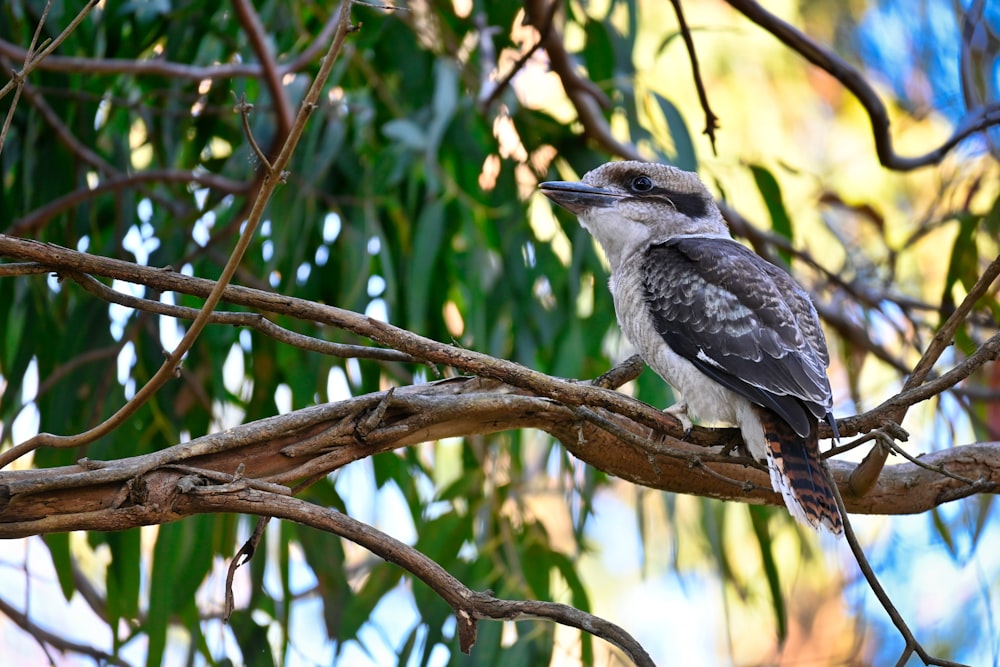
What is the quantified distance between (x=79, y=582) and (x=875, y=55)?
14.5 ft

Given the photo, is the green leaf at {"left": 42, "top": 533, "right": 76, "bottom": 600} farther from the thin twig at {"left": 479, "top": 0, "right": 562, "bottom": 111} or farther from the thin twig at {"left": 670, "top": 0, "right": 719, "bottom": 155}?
the thin twig at {"left": 670, "top": 0, "right": 719, "bottom": 155}

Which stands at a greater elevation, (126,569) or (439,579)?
(126,569)

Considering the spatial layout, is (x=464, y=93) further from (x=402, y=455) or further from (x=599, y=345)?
(x=402, y=455)

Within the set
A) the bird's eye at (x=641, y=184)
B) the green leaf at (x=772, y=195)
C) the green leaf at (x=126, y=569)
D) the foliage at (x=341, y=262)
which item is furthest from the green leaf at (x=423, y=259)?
the green leaf at (x=772, y=195)

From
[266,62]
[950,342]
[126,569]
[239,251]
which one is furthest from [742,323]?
[126,569]

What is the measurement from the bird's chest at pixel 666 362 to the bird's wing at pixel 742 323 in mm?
16

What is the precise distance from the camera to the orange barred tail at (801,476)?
64.2 inches

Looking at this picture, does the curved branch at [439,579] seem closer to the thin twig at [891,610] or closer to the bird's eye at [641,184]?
the thin twig at [891,610]

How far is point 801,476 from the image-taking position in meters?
1.67

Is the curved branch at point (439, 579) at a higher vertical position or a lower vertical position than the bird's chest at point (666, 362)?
lower

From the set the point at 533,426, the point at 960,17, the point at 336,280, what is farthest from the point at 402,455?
the point at 960,17

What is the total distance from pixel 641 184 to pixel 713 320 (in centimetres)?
57

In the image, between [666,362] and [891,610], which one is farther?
[666,362]

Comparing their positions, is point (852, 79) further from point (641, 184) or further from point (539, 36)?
point (539, 36)
